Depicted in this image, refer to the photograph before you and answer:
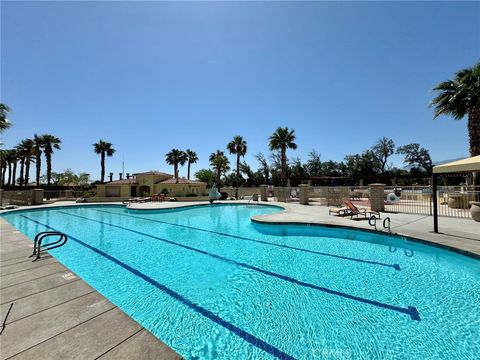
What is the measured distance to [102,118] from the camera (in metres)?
20.2

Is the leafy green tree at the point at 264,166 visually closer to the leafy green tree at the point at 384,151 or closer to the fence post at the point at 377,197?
the leafy green tree at the point at 384,151

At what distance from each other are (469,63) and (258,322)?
68.7ft

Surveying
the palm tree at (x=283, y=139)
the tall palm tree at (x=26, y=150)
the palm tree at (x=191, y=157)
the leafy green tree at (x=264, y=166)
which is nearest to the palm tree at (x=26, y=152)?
the tall palm tree at (x=26, y=150)

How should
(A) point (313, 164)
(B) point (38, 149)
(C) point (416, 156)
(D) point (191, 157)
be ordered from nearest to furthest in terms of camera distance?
(B) point (38, 149) < (D) point (191, 157) < (C) point (416, 156) < (A) point (313, 164)

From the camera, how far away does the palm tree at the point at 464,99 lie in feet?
44.8

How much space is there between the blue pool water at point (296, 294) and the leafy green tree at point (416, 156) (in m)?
62.4

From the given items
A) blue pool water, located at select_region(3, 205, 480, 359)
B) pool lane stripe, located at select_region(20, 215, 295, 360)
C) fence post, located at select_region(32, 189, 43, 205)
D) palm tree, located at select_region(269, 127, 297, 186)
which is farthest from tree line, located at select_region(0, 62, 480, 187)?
pool lane stripe, located at select_region(20, 215, 295, 360)

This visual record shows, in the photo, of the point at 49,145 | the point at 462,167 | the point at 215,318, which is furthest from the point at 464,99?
the point at 49,145

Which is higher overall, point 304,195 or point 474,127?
point 474,127

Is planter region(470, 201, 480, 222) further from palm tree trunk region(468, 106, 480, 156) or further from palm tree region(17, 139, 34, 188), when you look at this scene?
palm tree region(17, 139, 34, 188)

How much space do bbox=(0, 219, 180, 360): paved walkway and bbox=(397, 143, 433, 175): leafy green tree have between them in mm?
69217

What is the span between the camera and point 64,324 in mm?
2645

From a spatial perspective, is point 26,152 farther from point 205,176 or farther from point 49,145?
point 205,176

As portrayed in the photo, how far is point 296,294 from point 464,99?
713 inches
